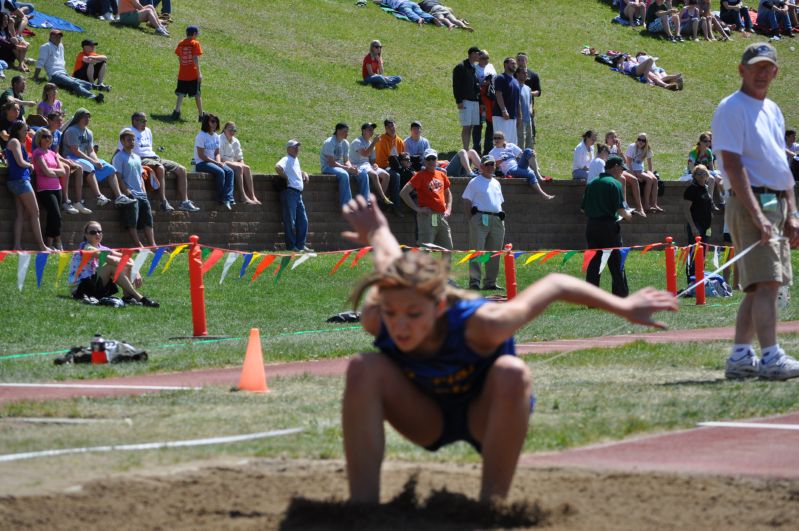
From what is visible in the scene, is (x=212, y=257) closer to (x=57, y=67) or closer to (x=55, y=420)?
(x=55, y=420)

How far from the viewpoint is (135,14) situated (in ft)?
99.0

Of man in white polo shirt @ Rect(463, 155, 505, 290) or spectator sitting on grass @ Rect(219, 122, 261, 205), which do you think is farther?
spectator sitting on grass @ Rect(219, 122, 261, 205)

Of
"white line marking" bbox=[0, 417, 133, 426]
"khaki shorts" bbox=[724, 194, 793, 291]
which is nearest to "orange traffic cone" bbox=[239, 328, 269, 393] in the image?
"white line marking" bbox=[0, 417, 133, 426]

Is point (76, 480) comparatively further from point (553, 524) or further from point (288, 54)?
point (288, 54)

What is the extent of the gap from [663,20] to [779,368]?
34.9 meters

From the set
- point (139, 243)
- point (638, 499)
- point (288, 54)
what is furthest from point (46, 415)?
point (288, 54)

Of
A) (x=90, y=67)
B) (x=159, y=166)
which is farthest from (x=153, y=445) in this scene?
(x=90, y=67)

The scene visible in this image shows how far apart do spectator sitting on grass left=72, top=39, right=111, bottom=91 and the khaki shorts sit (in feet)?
60.1

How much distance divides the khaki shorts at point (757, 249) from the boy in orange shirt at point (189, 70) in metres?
17.5

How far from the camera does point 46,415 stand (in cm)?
789

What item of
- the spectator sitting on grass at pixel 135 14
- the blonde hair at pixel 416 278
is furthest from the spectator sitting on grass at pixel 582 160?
the blonde hair at pixel 416 278

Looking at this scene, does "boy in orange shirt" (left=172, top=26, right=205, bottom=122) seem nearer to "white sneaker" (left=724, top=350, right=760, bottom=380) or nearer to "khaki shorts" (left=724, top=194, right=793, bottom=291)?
"khaki shorts" (left=724, top=194, right=793, bottom=291)

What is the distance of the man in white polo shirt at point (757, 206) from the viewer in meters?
9.09

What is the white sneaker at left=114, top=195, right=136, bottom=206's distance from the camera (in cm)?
1950
